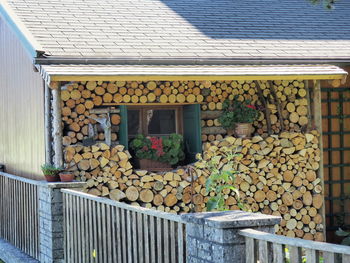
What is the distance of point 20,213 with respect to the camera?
11.2m

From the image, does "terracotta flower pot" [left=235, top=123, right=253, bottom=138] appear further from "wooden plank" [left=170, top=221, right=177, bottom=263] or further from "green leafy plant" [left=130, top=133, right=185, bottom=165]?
"wooden plank" [left=170, top=221, right=177, bottom=263]

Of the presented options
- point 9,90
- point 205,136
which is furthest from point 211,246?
point 9,90

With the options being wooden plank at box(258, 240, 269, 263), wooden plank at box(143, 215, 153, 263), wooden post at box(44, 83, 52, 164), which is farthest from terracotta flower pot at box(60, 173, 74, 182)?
wooden plank at box(258, 240, 269, 263)

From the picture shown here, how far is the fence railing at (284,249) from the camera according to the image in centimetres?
407

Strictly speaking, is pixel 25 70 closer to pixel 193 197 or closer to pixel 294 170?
pixel 193 197

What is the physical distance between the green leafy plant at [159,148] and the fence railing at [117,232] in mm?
2373

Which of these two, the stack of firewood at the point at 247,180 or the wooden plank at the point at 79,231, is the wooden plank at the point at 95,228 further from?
the stack of firewood at the point at 247,180

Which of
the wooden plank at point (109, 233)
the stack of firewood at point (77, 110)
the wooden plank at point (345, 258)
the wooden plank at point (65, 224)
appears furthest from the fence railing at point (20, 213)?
the wooden plank at point (345, 258)

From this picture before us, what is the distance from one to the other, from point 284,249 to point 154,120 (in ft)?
23.5

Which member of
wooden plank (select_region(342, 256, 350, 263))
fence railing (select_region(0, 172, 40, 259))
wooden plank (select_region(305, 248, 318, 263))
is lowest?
fence railing (select_region(0, 172, 40, 259))

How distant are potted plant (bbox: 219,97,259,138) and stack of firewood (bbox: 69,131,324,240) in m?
0.20

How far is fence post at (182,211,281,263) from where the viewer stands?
4988mm

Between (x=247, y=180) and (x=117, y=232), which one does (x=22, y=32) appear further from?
(x=117, y=232)

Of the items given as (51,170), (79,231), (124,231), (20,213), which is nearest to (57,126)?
(51,170)
